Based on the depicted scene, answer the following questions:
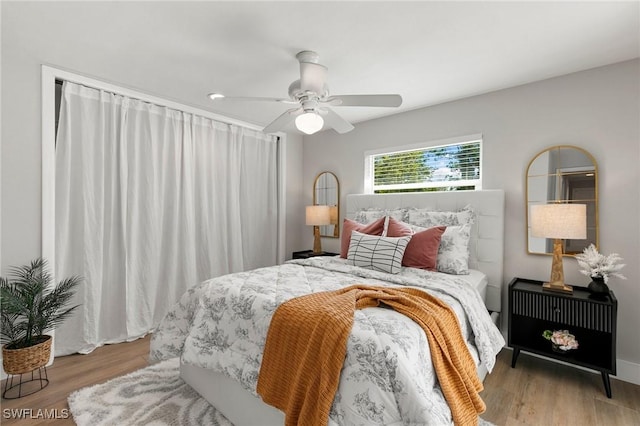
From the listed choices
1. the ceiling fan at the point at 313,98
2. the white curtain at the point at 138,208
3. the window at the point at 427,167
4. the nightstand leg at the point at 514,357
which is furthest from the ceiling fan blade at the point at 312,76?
the nightstand leg at the point at 514,357

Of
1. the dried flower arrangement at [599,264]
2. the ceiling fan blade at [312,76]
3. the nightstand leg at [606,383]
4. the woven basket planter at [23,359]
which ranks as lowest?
the nightstand leg at [606,383]

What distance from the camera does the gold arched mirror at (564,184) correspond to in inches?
100

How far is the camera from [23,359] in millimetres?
2180

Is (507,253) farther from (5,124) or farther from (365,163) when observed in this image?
(5,124)

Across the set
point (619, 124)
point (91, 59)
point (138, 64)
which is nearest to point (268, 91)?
point (138, 64)

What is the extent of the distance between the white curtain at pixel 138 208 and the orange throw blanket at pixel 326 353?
2218 mm

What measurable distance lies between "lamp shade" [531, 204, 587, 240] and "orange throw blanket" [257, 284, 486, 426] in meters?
1.35

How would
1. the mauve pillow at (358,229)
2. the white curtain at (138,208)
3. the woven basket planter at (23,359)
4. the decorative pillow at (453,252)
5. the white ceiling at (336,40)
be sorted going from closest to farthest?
the white ceiling at (336,40) < the woven basket planter at (23,359) < the decorative pillow at (453,252) < the white curtain at (138,208) < the mauve pillow at (358,229)

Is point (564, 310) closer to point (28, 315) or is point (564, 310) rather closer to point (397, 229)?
point (397, 229)

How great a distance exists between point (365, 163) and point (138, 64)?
2665 millimetres

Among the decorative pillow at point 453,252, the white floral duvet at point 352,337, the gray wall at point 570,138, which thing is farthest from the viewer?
the decorative pillow at point 453,252

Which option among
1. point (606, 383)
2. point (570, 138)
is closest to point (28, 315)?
point (606, 383)

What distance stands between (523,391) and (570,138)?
6.89 feet

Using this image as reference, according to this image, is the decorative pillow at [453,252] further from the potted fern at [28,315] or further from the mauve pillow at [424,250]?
the potted fern at [28,315]
